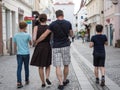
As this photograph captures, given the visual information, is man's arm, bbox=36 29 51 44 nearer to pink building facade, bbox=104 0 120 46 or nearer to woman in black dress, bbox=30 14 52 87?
woman in black dress, bbox=30 14 52 87

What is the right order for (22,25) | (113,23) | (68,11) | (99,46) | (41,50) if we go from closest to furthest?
(41,50) < (22,25) < (99,46) < (113,23) < (68,11)

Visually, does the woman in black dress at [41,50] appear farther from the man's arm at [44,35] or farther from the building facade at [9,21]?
the building facade at [9,21]

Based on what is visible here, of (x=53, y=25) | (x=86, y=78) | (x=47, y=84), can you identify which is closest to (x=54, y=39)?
(x=53, y=25)

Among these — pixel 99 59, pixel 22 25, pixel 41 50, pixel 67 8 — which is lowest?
pixel 99 59

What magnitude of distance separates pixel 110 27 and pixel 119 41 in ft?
25.7

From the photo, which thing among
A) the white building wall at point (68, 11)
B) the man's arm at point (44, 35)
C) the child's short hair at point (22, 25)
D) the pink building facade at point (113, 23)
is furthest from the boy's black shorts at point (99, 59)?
the white building wall at point (68, 11)

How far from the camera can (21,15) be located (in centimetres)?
3716

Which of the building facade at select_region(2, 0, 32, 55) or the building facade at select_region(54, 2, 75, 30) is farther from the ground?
the building facade at select_region(54, 2, 75, 30)

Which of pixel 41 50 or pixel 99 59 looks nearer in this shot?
pixel 41 50

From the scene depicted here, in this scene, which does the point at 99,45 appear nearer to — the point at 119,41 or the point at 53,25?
the point at 53,25

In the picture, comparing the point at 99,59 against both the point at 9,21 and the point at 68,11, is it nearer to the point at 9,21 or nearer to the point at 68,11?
the point at 9,21

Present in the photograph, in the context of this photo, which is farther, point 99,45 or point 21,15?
point 21,15

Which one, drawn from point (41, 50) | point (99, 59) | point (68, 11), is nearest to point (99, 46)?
point (99, 59)

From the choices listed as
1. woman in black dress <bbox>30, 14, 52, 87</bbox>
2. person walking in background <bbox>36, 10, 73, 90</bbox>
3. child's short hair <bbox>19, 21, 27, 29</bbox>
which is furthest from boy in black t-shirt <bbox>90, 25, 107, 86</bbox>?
child's short hair <bbox>19, 21, 27, 29</bbox>
